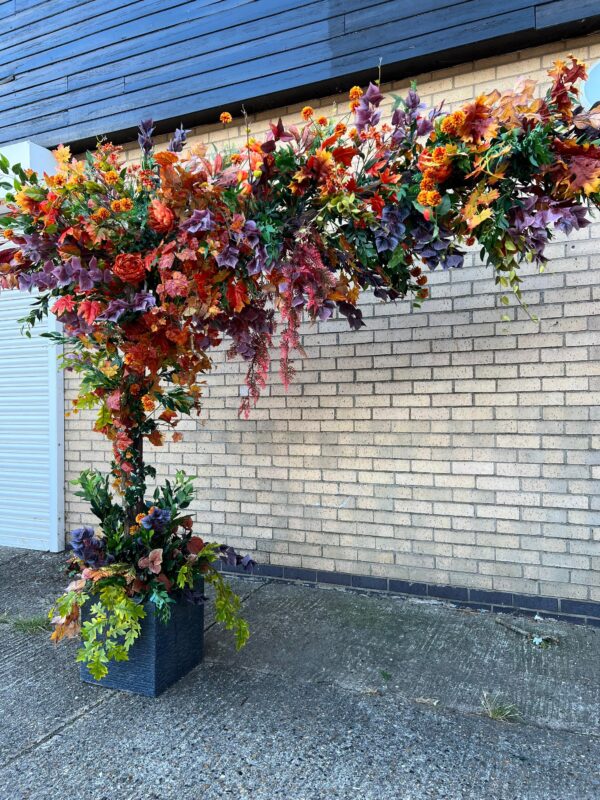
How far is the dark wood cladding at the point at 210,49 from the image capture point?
3863mm

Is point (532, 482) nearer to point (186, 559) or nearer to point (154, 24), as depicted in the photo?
point (186, 559)

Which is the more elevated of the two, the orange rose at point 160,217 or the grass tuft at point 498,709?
the orange rose at point 160,217

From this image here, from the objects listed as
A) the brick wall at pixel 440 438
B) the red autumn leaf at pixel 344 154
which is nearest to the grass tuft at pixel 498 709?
the brick wall at pixel 440 438

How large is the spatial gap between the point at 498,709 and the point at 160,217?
2.60m

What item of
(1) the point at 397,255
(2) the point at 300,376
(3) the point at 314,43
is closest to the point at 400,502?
(2) the point at 300,376

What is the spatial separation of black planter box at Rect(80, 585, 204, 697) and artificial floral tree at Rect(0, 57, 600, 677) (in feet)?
Answer: 0.37

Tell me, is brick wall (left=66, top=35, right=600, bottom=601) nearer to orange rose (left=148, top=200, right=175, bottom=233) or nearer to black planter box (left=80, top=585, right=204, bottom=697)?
black planter box (left=80, top=585, right=204, bottom=697)

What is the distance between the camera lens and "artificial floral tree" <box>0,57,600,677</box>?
2.07m

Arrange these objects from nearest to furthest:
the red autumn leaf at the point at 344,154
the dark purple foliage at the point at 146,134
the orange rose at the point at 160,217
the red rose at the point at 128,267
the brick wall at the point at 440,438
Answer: the red autumn leaf at the point at 344,154 → the orange rose at the point at 160,217 → the red rose at the point at 128,267 → the dark purple foliage at the point at 146,134 → the brick wall at the point at 440,438

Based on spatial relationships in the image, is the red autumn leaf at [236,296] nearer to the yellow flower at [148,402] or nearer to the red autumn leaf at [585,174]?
the yellow flower at [148,402]

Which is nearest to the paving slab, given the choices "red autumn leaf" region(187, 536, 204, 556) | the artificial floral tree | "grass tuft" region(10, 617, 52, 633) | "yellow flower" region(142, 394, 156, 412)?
"grass tuft" region(10, 617, 52, 633)

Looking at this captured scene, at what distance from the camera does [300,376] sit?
4.61 meters

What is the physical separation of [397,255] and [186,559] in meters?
1.83

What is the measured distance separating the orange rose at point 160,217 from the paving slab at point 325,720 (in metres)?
2.14
